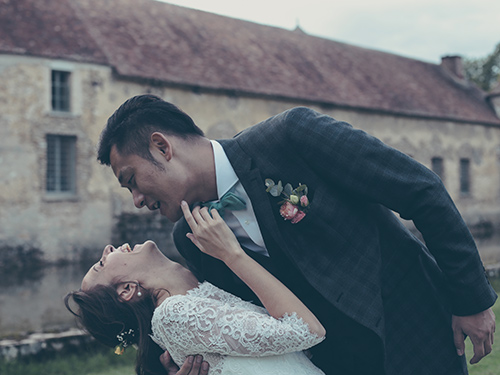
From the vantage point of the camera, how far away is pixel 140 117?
8.52ft

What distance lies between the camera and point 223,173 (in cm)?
262

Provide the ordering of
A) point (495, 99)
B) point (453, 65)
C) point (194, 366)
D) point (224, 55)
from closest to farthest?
point (194, 366), point (224, 55), point (495, 99), point (453, 65)

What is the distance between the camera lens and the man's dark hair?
256cm

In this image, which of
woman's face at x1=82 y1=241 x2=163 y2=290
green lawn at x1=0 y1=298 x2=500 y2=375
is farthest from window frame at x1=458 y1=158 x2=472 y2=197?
woman's face at x1=82 y1=241 x2=163 y2=290

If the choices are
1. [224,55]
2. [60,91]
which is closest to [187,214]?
[60,91]

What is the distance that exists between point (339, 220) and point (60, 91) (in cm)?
1526

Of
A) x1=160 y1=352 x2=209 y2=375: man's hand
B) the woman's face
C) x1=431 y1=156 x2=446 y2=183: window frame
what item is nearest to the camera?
x1=160 y1=352 x2=209 y2=375: man's hand

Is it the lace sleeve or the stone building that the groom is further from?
the stone building

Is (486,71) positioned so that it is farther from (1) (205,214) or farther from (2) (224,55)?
(1) (205,214)

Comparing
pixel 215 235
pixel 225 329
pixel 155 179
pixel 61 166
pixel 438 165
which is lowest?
pixel 438 165

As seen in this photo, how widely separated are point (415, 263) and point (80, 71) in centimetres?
1500

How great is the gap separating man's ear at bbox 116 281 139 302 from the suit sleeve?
1143mm

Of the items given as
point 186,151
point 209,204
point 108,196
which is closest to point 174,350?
point 209,204

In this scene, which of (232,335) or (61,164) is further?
(61,164)
